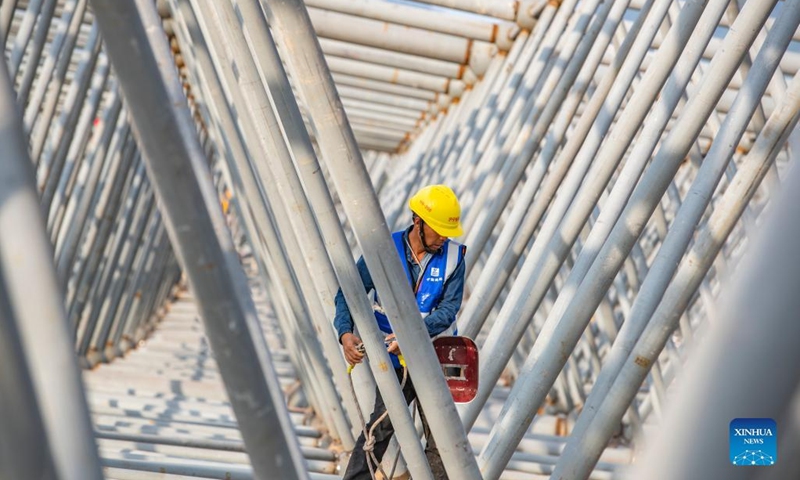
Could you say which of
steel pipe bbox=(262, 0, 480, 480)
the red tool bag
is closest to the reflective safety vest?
the red tool bag

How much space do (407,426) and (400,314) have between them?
0.50 meters

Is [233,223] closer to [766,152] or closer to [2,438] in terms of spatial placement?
[766,152]

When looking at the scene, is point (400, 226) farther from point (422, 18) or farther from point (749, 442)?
point (749, 442)

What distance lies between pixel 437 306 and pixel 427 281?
4.7 inches

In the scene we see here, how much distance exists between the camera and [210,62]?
699cm

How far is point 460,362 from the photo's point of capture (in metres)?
4.65

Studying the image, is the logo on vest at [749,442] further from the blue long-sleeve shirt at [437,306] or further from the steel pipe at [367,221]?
the blue long-sleeve shirt at [437,306]

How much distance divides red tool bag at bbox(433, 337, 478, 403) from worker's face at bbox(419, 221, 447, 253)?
41 centimetres

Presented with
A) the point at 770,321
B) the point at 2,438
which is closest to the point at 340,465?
the point at 2,438

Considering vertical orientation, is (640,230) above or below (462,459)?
above

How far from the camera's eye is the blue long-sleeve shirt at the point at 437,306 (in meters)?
4.60

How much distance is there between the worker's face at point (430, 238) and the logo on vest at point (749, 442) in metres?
3.08

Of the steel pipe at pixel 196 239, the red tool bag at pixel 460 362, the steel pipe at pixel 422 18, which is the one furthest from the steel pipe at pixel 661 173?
the steel pipe at pixel 422 18

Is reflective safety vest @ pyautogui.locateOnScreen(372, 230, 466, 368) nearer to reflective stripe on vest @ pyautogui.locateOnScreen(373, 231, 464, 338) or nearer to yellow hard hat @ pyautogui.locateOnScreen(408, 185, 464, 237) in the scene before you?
reflective stripe on vest @ pyautogui.locateOnScreen(373, 231, 464, 338)
